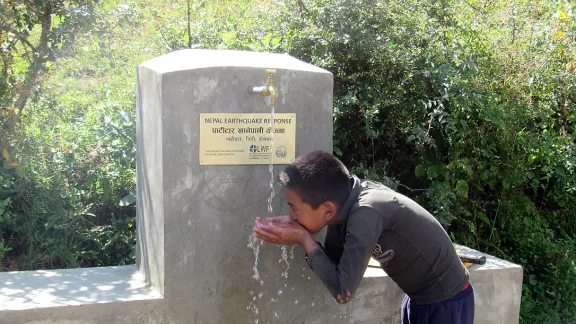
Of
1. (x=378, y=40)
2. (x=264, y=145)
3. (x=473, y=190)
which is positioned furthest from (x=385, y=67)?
(x=264, y=145)

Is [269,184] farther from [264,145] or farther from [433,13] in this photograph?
[433,13]

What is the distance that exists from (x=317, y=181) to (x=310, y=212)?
0.15 metres

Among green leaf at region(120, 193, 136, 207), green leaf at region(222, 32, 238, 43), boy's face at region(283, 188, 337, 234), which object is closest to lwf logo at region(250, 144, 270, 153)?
boy's face at region(283, 188, 337, 234)

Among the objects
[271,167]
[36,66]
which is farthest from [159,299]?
[36,66]

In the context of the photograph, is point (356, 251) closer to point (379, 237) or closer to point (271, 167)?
point (379, 237)

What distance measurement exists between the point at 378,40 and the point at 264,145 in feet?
6.93

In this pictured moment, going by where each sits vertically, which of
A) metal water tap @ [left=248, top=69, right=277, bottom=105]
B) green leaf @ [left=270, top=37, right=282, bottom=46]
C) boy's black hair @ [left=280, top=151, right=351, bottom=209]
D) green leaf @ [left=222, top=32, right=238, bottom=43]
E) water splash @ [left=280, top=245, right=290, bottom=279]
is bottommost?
water splash @ [left=280, top=245, right=290, bottom=279]

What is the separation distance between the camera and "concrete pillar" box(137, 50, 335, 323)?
2.96 metres

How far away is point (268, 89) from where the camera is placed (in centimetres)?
299

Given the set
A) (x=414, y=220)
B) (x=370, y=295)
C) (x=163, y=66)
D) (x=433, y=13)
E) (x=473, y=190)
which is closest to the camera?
(x=414, y=220)

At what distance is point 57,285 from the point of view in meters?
3.16

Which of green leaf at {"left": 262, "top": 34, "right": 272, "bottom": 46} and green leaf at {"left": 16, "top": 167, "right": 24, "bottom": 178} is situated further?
green leaf at {"left": 262, "top": 34, "right": 272, "bottom": 46}

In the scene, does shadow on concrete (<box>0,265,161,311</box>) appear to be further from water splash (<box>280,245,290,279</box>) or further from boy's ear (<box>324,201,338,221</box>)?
boy's ear (<box>324,201,338,221</box>)

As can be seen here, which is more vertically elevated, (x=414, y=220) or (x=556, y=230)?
(x=414, y=220)
